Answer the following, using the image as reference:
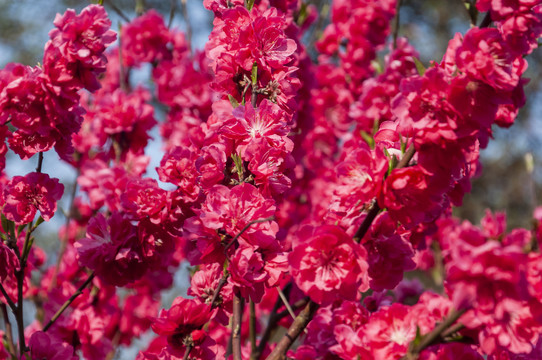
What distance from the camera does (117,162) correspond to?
280 cm

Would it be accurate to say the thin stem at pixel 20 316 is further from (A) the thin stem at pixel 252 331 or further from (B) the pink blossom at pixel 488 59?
(B) the pink blossom at pixel 488 59

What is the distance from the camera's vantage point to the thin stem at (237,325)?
4.77ft

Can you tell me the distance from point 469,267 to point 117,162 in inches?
85.3

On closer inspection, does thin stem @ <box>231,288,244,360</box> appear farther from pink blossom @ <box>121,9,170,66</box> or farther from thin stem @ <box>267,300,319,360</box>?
pink blossom @ <box>121,9,170,66</box>

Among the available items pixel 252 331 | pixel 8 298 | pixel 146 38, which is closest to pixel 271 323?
pixel 252 331

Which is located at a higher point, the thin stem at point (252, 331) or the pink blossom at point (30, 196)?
the pink blossom at point (30, 196)

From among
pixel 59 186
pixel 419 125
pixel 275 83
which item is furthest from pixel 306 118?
pixel 419 125

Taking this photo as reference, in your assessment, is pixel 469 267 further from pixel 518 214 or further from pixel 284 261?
pixel 518 214

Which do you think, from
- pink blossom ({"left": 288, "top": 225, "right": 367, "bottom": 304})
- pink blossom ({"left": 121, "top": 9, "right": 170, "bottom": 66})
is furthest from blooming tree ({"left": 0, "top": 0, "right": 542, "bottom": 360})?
pink blossom ({"left": 121, "top": 9, "right": 170, "bottom": 66})

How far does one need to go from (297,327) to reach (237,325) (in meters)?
0.18

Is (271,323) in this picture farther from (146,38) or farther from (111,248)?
(146,38)

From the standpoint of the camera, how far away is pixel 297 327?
4.57ft

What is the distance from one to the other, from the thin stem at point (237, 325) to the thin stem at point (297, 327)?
0.09 m

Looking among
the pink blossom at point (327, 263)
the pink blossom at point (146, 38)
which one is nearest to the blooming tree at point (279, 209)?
the pink blossom at point (327, 263)
